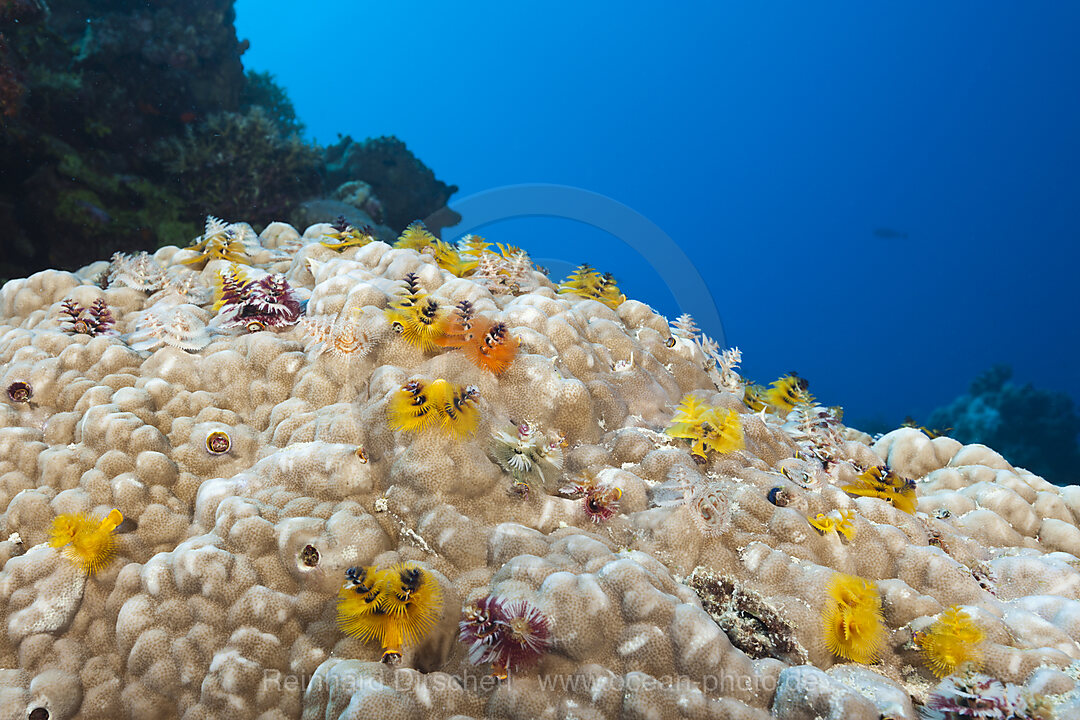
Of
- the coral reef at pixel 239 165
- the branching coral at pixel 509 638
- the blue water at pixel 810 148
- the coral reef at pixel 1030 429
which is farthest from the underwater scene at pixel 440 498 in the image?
the blue water at pixel 810 148

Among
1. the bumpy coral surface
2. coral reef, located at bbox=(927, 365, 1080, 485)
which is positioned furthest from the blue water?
the bumpy coral surface

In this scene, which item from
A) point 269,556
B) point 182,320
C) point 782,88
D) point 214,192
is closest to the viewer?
point 269,556

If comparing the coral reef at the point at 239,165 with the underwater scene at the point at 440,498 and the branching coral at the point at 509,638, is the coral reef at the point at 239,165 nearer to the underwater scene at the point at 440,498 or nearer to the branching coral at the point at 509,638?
the underwater scene at the point at 440,498

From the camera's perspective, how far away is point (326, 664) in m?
2.23

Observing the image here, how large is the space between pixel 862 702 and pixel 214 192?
32.7 ft

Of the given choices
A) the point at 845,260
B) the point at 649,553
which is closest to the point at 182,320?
the point at 649,553

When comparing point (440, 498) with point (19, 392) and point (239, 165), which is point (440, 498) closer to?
point (19, 392)

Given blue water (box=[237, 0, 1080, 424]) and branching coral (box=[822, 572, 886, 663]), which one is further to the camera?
blue water (box=[237, 0, 1080, 424])

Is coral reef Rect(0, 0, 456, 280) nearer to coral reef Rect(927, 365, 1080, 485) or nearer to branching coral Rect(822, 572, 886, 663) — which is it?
branching coral Rect(822, 572, 886, 663)

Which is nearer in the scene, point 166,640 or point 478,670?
point 478,670

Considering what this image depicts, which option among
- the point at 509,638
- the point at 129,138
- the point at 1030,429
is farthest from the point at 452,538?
the point at 1030,429

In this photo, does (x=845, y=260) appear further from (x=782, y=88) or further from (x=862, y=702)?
(x=862, y=702)

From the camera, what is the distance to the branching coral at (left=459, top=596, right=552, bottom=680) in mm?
2092

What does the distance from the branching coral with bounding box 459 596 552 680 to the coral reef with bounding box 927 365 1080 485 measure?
23.9m
